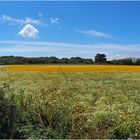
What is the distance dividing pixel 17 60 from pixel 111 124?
93.8m

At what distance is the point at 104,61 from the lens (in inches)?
3465

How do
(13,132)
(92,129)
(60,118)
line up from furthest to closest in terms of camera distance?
(60,118) < (92,129) < (13,132)

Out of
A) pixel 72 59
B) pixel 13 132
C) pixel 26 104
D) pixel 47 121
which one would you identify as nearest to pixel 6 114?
pixel 13 132

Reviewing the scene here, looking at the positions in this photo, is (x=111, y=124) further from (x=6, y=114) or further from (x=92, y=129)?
(x=6, y=114)

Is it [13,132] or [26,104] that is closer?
[13,132]

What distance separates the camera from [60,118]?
1124 centimetres

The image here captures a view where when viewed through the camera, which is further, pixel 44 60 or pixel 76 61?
pixel 44 60

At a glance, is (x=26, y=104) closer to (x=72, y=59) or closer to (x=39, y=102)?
(x=39, y=102)

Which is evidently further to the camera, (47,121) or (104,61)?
(104,61)

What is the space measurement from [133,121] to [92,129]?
1.83 meters

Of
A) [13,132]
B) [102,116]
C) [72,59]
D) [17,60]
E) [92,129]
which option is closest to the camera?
[13,132]

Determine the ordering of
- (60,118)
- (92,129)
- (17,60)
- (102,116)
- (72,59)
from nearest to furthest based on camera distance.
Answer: (92,129) < (60,118) < (102,116) < (72,59) < (17,60)

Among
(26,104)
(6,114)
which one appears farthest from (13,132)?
(26,104)

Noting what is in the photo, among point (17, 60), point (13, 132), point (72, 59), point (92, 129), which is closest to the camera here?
point (13, 132)
